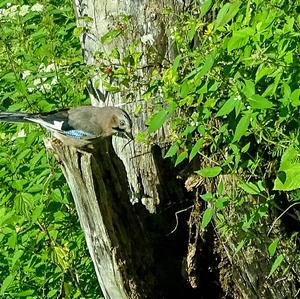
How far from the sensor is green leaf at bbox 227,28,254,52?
3.33 metres

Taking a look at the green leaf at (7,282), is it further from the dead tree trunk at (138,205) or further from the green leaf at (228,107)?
the green leaf at (228,107)

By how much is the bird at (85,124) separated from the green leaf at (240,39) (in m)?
1.03

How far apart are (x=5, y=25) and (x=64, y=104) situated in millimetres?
668

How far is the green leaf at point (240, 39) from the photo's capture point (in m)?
3.33

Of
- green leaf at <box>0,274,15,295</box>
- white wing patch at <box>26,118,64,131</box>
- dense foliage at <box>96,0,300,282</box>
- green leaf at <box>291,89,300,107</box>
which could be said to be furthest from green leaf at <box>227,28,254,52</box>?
green leaf at <box>0,274,15,295</box>

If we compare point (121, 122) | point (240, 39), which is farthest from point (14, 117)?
point (240, 39)

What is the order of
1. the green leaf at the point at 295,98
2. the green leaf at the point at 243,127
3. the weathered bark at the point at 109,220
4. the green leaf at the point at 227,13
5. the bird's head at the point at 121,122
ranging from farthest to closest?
1. the bird's head at the point at 121,122
2. the weathered bark at the point at 109,220
3. the green leaf at the point at 243,127
4. the green leaf at the point at 295,98
5. the green leaf at the point at 227,13

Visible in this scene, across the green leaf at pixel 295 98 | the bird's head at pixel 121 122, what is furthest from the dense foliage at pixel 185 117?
the bird's head at pixel 121 122

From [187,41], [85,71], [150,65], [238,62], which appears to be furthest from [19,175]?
[238,62]

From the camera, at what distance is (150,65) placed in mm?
4523

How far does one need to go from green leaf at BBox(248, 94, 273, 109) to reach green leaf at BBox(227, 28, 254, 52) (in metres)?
0.22

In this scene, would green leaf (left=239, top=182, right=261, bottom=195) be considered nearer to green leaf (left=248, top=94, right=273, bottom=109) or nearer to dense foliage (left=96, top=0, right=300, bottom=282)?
dense foliage (left=96, top=0, right=300, bottom=282)

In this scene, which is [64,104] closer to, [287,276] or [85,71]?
[85,71]

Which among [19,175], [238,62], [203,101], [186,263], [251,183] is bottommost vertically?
[186,263]
